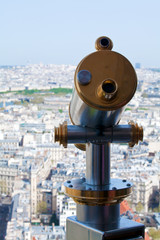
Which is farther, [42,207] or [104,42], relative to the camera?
[42,207]

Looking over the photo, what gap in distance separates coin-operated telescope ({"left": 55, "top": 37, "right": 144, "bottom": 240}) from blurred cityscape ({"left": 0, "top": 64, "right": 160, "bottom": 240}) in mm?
96

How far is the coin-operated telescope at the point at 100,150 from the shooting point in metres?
0.39

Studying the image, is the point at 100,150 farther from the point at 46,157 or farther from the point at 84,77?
the point at 46,157

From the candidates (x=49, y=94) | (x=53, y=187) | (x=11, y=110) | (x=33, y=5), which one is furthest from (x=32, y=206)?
(x=49, y=94)

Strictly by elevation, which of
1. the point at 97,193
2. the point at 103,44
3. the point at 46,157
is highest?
the point at 46,157

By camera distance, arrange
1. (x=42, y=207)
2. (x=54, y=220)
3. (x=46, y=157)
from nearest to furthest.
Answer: (x=54, y=220)
(x=42, y=207)
(x=46, y=157)

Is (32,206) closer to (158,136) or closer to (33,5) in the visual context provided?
(158,136)

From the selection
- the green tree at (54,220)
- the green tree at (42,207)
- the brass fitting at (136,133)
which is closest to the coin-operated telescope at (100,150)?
the brass fitting at (136,133)

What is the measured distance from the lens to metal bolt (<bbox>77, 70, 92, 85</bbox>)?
379 millimetres

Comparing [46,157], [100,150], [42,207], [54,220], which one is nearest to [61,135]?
[100,150]

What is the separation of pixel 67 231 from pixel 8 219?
535cm

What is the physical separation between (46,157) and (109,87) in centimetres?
798

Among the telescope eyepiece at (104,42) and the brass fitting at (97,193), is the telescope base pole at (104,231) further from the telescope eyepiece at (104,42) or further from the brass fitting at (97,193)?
the telescope eyepiece at (104,42)

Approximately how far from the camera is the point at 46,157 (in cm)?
830
